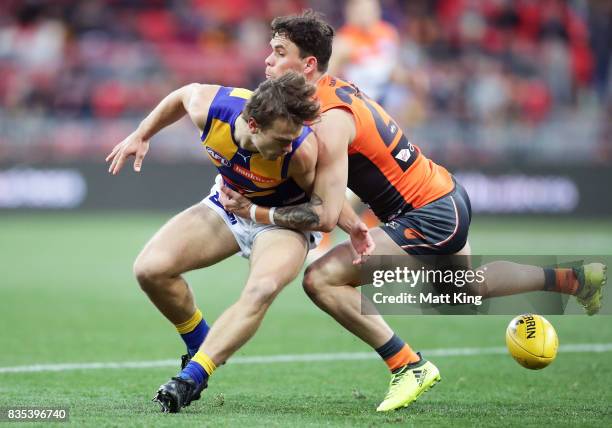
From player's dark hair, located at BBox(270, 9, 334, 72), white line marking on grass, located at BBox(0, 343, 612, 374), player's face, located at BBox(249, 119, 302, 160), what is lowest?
white line marking on grass, located at BBox(0, 343, 612, 374)

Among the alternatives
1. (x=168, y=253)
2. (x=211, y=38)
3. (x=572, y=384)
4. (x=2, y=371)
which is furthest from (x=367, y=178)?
(x=211, y=38)

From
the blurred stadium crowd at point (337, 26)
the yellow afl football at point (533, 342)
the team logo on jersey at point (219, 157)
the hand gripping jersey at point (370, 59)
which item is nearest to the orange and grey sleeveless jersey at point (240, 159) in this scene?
the team logo on jersey at point (219, 157)

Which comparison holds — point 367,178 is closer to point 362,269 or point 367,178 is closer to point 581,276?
point 362,269

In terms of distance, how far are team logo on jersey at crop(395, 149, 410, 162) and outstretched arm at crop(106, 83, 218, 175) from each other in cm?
Answer: 117

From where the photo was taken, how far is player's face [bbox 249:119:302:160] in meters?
5.41

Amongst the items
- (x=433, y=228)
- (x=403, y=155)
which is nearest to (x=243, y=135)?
(x=403, y=155)

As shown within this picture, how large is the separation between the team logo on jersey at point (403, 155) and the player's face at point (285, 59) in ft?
2.54

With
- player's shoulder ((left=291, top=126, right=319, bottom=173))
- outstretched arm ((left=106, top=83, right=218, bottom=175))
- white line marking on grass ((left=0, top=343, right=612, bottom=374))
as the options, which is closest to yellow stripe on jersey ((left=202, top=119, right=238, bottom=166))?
outstretched arm ((left=106, top=83, right=218, bottom=175))

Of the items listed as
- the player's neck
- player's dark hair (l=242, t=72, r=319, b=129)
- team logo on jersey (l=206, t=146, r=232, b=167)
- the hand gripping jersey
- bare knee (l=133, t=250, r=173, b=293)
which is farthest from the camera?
the hand gripping jersey

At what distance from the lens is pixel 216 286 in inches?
459

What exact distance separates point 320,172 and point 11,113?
14308 mm

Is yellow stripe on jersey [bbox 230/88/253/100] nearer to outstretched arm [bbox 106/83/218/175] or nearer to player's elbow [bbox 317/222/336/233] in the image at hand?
outstretched arm [bbox 106/83/218/175]

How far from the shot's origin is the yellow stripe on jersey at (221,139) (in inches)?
229

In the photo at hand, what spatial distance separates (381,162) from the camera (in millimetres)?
6168
